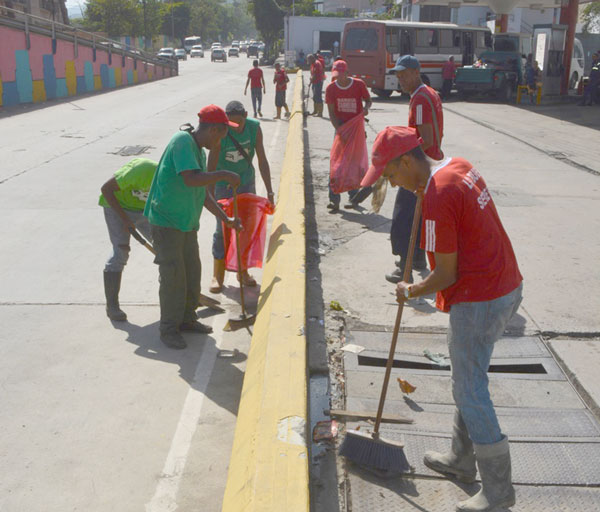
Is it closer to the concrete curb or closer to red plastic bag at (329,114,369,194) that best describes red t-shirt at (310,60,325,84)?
red plastic bag at (329,114,369,194)

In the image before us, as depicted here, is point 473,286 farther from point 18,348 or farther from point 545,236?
point 545,236

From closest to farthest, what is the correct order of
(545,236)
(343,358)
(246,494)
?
(246,494), (343,358), (545,236)

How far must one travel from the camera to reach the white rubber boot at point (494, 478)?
3240 mm

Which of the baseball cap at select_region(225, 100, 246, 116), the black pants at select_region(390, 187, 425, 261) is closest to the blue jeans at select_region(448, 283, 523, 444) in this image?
the black pants at select_region(390, 187, 425, 261)

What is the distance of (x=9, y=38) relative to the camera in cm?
2714

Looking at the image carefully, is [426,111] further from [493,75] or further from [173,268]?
[493,75]

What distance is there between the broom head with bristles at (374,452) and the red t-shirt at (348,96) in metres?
6.13

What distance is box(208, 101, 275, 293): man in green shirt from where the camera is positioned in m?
6.30

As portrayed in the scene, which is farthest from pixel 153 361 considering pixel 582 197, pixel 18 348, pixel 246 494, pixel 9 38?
pixel 9 38

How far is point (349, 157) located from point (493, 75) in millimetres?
20239

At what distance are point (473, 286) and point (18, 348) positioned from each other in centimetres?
367

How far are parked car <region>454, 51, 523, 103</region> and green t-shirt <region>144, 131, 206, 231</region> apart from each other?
24148 mm

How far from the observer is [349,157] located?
9219 mm

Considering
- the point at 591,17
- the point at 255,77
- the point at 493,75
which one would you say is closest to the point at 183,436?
the point at 255,77
